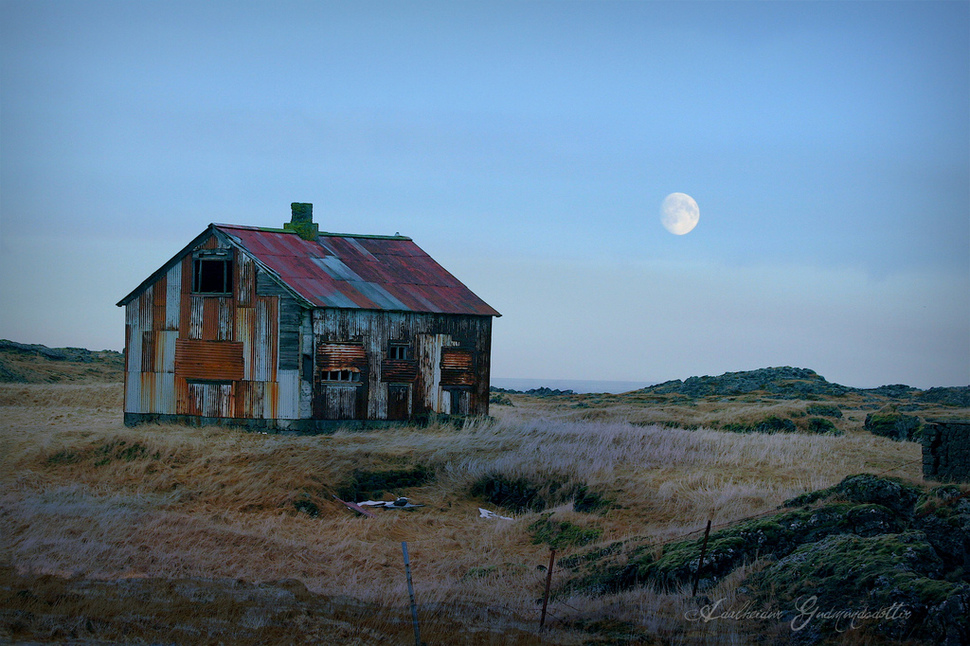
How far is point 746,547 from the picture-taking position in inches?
444

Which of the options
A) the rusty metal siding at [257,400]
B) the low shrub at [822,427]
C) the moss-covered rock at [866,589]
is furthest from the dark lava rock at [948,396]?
the moss-covered rock at [866,589]

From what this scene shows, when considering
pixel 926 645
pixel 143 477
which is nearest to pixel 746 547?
pixel 926 645

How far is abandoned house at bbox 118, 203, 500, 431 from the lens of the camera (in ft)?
86.3

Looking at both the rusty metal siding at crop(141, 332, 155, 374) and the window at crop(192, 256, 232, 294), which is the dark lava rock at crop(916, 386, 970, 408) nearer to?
the window at crop(192, 256, 232, 294)

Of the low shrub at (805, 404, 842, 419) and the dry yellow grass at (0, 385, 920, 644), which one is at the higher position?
the low shrub at (805, 404, 842, 419)

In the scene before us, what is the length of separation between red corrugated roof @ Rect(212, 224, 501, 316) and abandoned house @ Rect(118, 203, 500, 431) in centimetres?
9

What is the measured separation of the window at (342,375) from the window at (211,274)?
4145 millimetres

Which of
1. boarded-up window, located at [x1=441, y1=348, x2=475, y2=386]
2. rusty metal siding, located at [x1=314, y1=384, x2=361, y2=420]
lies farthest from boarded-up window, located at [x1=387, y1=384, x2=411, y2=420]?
boarded-up window, located at [x1=441, y1=348, x2=475, y2=386]

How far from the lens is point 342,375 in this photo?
2716 cm

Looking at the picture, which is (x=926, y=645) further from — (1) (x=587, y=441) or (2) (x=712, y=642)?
(1) (x=587, y=441)

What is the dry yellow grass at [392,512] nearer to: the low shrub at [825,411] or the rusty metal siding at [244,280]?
the rusty metal siding at [244,280]

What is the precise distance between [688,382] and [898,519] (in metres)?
46.9

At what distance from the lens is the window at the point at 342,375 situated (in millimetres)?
26828

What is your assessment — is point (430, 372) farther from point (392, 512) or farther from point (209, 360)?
point (392, 512)
